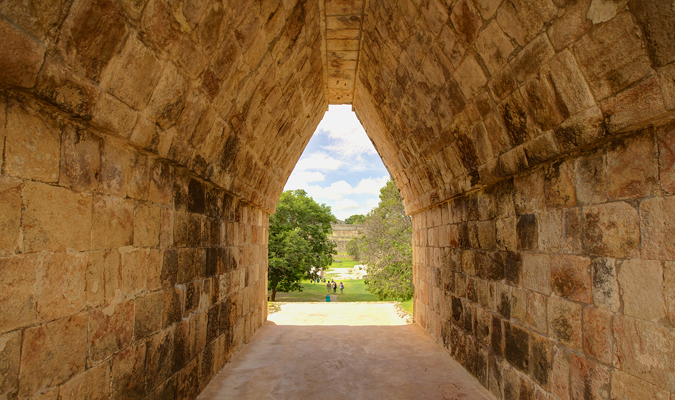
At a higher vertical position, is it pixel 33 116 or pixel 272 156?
pixel 272 156

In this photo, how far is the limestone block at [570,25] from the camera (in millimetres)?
2191

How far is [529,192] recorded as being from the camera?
3.44m

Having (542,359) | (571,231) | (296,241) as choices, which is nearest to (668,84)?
(571,231)

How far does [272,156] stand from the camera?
613 cm

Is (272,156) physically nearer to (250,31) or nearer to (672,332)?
(250,31)

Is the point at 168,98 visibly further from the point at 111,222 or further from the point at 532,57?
the point at 532,57

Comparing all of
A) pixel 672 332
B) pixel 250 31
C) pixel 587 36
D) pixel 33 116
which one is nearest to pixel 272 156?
pixel 250 31

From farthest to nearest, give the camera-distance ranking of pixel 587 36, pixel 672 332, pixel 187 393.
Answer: pixel 187 393 → pixel 587 36 → pixel 672 332

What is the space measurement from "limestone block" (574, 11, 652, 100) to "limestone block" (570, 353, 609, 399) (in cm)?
193

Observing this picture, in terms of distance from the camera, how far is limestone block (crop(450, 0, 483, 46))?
3.01 meters

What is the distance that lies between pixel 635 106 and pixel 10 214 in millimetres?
3474

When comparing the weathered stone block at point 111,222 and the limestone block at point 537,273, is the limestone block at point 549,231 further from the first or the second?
the weathered stone block at point 111,222

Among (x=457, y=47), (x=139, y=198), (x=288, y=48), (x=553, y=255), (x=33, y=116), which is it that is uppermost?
(x=288, y=48)

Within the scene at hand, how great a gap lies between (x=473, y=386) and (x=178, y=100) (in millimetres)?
4596
